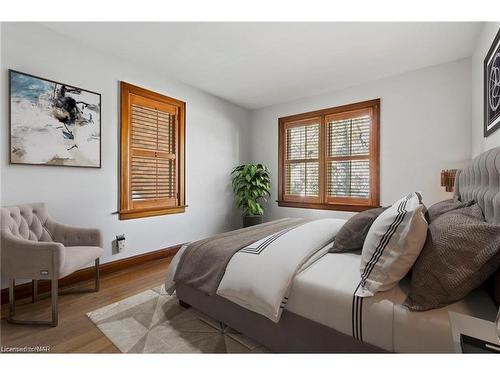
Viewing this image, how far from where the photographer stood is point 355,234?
5.35 feet

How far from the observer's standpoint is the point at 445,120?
2.98m

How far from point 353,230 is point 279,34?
2.00m

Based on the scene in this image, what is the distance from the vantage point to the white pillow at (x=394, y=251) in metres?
1.08

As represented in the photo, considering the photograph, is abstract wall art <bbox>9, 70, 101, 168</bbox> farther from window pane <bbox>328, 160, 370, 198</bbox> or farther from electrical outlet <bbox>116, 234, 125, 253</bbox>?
window pane <bbox>328, 160, 370, 198</bbox>

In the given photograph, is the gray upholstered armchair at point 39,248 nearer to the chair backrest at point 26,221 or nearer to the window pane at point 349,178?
the chair backrest at point 26,221

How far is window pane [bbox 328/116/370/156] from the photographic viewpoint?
3615 mm

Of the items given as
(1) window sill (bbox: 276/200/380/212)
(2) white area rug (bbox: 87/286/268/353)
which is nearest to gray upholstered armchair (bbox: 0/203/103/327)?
(2) white area rug (bbox: 87/286/268/353)

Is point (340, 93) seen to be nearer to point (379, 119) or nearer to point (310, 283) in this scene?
point (379, 119)

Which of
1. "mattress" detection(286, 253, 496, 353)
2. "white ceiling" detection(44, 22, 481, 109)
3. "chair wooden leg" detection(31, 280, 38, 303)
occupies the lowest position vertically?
"chair wooden leg" detection(31, 280, 38, 303)

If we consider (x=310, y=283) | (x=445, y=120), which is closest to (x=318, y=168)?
(x=445, y=120)

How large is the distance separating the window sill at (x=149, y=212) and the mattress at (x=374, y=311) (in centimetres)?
243

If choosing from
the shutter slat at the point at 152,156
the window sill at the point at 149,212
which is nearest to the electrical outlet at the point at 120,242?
the window sill at the point at 149,212

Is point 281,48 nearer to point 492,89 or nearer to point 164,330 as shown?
point 492,89

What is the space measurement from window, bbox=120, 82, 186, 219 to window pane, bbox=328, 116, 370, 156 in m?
2.37
